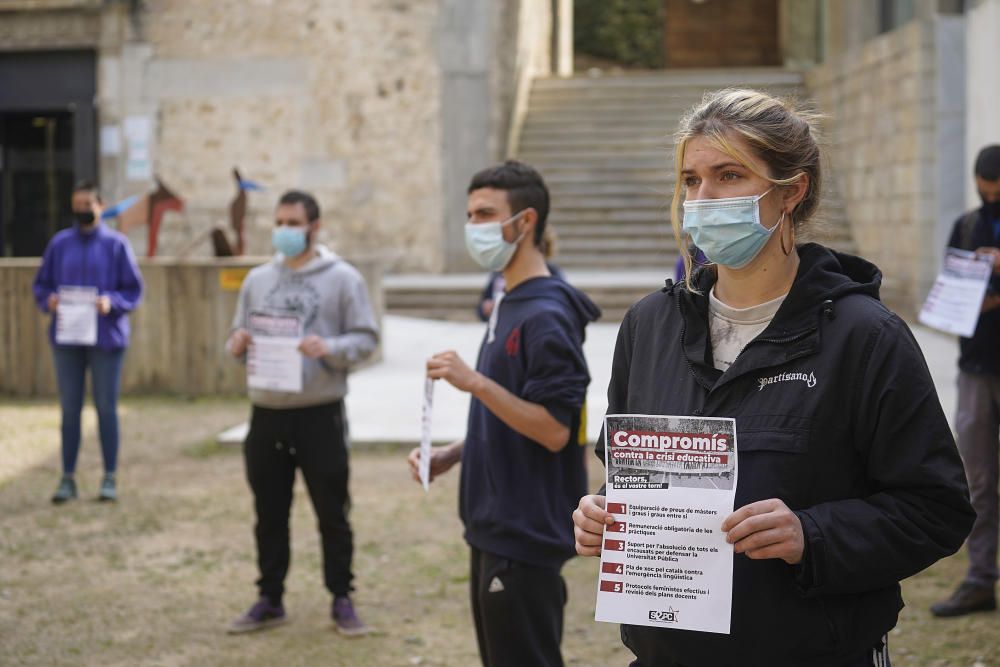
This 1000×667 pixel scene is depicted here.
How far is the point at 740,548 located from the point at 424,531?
5486 mm

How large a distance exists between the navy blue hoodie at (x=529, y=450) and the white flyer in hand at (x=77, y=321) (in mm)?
4892

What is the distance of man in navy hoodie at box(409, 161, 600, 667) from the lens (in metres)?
3.63

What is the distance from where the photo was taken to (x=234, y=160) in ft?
64.4

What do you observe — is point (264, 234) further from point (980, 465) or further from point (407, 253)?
point (980, 465)

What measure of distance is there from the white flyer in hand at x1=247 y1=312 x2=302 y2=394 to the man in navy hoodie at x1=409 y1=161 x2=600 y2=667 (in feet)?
5.24

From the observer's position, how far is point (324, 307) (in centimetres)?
573

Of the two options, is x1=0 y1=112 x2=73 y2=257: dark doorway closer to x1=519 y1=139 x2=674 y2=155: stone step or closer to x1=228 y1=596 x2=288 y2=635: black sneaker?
x1=519 y1=139 x2=674 y2=155: stone step

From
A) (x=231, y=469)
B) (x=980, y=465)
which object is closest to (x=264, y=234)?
(x=231, y=469)

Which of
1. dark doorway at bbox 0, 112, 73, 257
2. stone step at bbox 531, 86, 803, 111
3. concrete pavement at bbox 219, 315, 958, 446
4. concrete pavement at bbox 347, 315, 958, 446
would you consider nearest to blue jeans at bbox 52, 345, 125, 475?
concrete pavement at bbox 219, 315, 958, 446

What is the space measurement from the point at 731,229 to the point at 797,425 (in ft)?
1.18

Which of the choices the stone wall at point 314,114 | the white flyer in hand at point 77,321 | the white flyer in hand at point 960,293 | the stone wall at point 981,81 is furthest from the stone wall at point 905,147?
the white flyer in hand at point 77,321

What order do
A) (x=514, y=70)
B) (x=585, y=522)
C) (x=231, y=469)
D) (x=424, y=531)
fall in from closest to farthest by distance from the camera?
(x=585, y=522) → (x=424, y=531) → (x=231, y=469) → (x=514, y=70)

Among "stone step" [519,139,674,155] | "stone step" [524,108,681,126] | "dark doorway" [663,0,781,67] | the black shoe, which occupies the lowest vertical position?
the black shoe

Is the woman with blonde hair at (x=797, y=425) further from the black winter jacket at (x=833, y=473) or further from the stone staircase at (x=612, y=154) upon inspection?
the stone staircase at (x=612, y=154)
